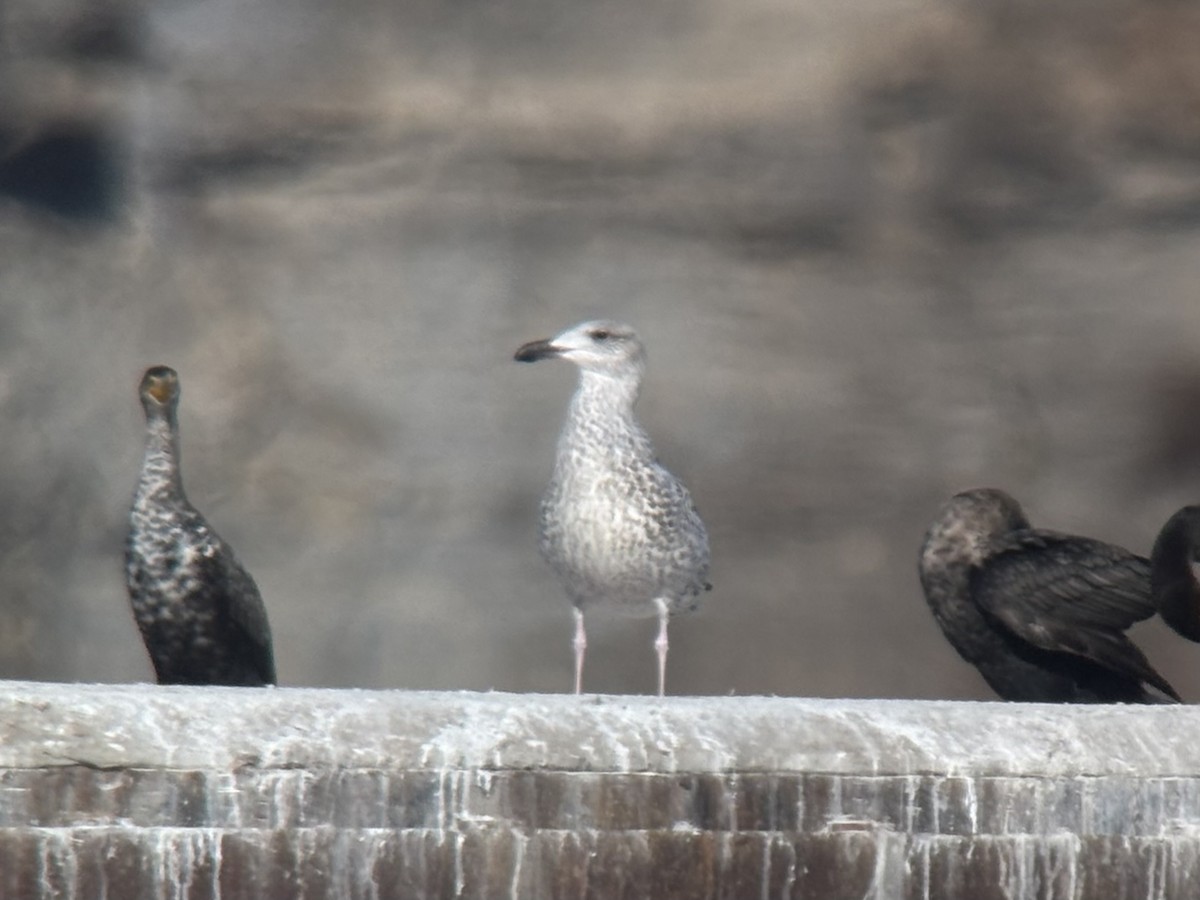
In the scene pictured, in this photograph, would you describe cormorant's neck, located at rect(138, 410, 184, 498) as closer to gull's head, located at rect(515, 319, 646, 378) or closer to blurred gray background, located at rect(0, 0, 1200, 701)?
gull's head, located at rect(515, 319, 646, 378)

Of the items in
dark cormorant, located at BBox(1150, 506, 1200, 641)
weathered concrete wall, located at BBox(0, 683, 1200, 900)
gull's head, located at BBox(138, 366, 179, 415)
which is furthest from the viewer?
gull's head, located at BBox(138, 366, 179, 415)

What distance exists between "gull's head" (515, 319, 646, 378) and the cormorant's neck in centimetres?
111

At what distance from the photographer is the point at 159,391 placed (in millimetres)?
7434

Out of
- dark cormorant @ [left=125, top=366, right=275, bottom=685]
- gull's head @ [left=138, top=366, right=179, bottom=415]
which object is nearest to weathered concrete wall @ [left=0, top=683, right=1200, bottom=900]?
dark cormorant @ [left=125, top=366, right=275, bottom=685]

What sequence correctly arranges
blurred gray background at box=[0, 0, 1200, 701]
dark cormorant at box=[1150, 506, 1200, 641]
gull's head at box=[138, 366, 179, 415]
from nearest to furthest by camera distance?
1. dark cormorant at box=[1150, 506, 1200, 641]
2. gull's head at box=[138, 366, 179, 415]
3. blurred gray background at box=[0, 0, 1200, 701]

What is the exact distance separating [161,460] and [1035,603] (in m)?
2.67

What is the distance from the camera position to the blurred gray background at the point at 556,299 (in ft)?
35.8

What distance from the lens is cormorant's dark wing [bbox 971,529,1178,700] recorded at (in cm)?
707

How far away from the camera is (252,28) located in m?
11.1

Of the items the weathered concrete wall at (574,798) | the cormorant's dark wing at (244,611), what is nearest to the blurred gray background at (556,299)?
the cormorant's dark wing at (244,611)

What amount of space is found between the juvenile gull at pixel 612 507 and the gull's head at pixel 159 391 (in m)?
1.17

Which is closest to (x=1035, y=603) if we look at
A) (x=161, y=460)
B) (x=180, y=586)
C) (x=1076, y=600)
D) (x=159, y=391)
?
(x=1076, y=600)

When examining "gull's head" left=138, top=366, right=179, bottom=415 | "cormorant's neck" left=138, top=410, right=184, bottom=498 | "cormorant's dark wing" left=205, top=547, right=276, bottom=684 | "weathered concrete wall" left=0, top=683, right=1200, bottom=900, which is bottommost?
"weathered concrete wall" left=0, top=683, right=1200, bottom=900

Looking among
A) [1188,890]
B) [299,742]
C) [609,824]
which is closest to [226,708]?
[299,742]
